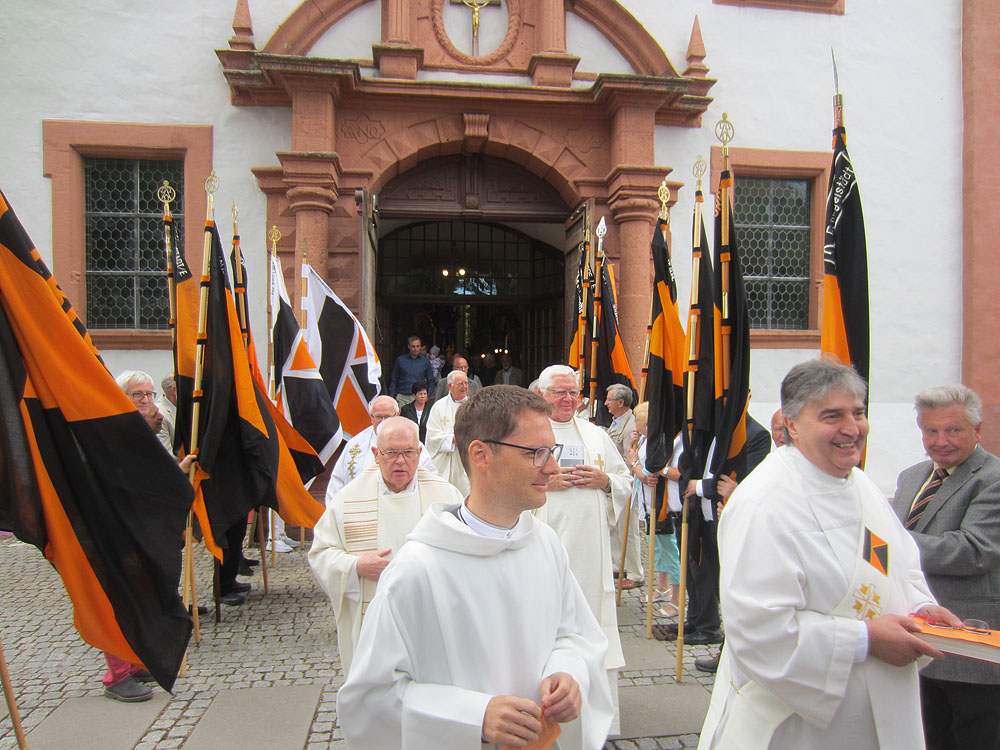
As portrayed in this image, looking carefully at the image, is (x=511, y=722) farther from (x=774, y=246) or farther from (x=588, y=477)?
(x=774, y=246)

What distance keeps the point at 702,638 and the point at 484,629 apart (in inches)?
140

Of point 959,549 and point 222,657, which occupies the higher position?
point 959,549

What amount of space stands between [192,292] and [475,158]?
5156 mm

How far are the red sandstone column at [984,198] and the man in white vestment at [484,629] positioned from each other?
9.99m

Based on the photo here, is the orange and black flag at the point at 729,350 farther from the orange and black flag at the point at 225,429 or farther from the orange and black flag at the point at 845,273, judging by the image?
the orange and black flag at the point at 225,429

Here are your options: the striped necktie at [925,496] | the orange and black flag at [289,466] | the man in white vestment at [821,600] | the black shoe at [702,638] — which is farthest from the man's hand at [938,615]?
the orange and black flag at [289,466]

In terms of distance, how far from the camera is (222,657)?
4668 mm

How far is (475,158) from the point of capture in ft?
31.1

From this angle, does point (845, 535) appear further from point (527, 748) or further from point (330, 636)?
point (330, 636)

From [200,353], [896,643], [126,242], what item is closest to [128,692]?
[200,353]

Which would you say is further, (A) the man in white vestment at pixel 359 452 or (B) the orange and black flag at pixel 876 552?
(A) the man in white vestment at pixel 359 452

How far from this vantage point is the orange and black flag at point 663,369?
526cm

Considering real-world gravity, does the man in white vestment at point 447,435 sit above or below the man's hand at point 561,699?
above

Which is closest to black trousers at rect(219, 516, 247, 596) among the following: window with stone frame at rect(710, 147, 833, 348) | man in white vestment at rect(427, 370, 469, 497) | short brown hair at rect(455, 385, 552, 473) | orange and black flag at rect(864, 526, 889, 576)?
man in white vestment at rect(427, 370, 469, 497)
